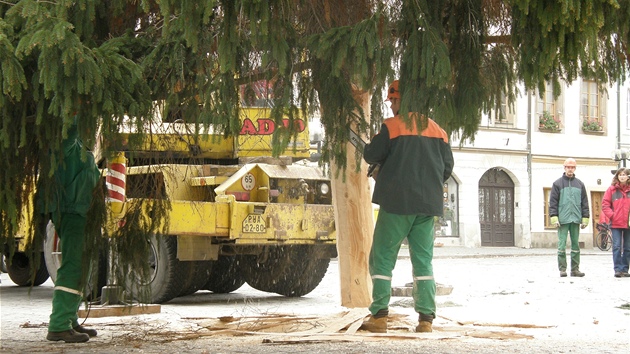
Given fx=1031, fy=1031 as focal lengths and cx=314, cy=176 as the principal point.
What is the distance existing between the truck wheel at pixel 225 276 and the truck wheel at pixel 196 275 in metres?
0.74

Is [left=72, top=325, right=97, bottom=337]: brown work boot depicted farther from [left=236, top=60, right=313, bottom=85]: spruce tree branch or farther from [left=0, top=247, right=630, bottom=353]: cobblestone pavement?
[left=236, top=60, right=313, bottom=85]: spruce tree branch

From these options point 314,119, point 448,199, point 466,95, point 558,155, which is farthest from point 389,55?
point 558,155

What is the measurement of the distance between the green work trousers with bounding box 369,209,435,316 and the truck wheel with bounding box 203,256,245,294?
208 inches

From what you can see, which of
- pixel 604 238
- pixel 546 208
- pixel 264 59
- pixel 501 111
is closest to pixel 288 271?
pixel 501 111

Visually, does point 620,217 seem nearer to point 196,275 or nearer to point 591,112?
point 196,275

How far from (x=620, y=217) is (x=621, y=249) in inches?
23.7

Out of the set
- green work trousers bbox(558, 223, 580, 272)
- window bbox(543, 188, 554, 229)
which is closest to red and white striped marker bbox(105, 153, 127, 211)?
green work trousers bbox(558, 223, 580, 272)

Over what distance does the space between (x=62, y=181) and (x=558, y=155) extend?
33.1m

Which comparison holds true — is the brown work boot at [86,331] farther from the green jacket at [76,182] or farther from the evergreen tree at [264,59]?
the evergreen tree at [264,59]

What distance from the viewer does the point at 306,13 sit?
5.68 m

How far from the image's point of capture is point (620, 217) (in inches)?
602

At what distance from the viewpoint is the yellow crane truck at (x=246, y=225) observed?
10.2m

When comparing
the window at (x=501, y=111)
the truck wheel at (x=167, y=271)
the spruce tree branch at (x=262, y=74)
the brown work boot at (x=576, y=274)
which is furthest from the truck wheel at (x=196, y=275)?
the brown work boot at (x=576, y=274)

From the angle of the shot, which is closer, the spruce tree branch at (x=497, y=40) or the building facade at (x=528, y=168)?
the spruce tree branch at (x=497, y=40)
